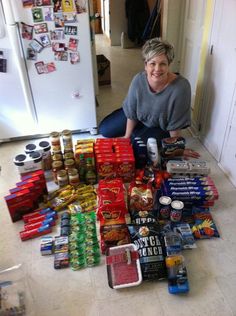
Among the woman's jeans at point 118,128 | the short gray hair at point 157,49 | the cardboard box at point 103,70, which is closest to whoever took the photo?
the short gray hair at point 157,49

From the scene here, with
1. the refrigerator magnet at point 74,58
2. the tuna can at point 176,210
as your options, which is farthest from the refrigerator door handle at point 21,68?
the tuna can at point 176,210

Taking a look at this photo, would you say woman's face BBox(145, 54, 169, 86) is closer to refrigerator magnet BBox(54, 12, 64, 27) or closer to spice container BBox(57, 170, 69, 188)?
refrigerator magnet BBox(54, 12, 64, 27)

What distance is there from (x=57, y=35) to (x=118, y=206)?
120 centimetres

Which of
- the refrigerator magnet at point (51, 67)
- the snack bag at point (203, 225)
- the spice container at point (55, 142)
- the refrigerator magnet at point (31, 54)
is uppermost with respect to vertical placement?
the refrigerator magnet at point (31, 54)

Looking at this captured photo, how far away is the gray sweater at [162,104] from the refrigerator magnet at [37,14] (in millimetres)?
712

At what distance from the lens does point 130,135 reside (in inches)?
78.5

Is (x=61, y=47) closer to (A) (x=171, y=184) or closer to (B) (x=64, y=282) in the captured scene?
(A) (x=171, y=184)

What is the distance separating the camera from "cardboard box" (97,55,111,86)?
3.04m

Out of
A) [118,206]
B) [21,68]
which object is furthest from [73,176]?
[21,68]

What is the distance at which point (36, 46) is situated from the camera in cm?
181

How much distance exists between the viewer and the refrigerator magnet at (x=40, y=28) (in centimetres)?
175

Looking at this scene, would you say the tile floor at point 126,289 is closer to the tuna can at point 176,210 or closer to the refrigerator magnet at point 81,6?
the tuna can at point 176,210

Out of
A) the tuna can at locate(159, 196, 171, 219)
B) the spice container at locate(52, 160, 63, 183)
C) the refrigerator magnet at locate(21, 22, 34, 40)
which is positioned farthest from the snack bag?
the refrigerator magnet at locate(21, 22, 34, 40)

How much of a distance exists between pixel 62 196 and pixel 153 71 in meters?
0.92
